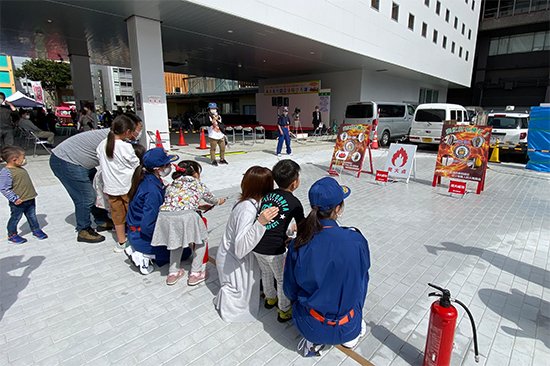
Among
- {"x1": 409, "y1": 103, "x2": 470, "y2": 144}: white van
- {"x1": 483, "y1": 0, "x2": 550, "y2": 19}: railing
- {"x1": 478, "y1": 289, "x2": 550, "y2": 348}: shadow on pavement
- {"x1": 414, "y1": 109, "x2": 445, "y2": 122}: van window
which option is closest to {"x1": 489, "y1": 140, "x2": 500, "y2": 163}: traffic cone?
{"x1": 409, "y1": 103, "x2": 470, "y2": 144}: white van

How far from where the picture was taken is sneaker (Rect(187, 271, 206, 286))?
2.97m

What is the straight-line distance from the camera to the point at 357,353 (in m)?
2.16

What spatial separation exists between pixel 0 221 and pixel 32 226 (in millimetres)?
1294

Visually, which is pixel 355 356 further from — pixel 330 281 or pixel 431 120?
pixel 431 120

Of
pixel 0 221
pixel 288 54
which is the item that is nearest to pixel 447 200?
pixel 0 221

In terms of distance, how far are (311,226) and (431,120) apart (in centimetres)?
1227

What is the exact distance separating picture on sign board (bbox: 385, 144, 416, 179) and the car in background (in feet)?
19.2

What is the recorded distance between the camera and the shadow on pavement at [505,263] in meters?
3.18

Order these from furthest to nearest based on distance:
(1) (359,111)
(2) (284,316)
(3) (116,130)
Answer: (1) (359,111), (3) (116,130), (2) (284,316)

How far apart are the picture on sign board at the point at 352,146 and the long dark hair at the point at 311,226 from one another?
6123 millimetres

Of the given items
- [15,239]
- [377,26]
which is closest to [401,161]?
[15,239]

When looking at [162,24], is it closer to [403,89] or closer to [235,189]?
[235,189]

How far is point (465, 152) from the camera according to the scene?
6332mm

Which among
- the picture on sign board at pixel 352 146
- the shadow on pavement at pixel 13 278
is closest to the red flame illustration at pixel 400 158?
the picture on sign board at pixel 352 146
